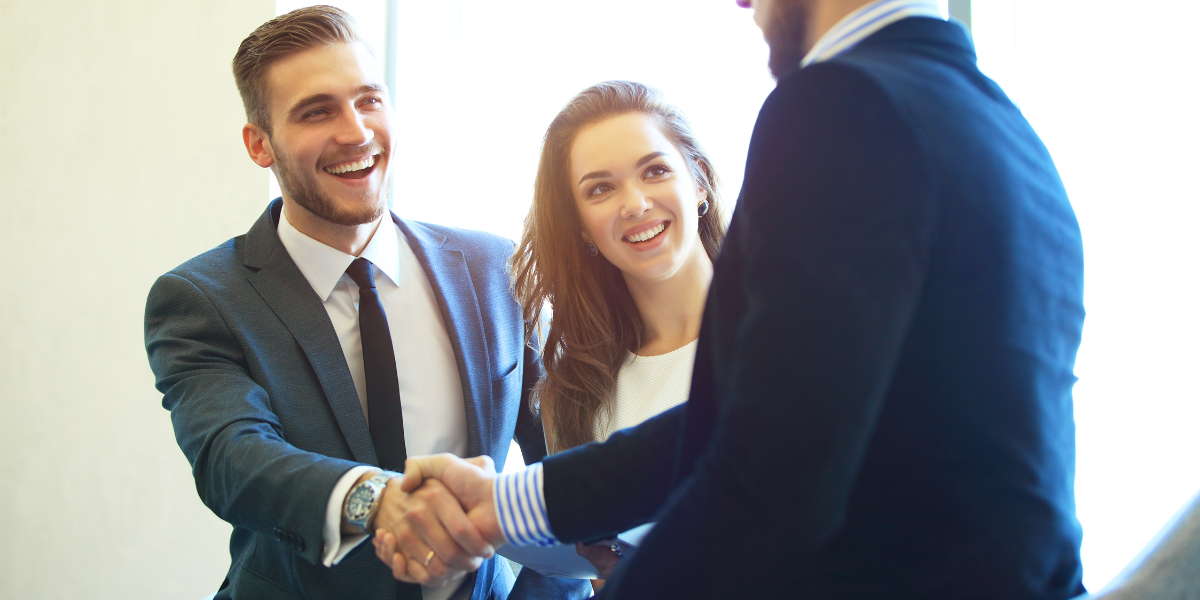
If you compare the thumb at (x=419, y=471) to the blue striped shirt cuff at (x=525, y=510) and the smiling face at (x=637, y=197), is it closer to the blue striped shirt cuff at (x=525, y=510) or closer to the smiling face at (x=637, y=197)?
the blue striped shirt cuff at (x=525, y=510)

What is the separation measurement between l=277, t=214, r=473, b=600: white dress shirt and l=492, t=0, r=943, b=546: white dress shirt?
71 centimetres

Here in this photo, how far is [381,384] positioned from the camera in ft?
5.57

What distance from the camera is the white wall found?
2.58m

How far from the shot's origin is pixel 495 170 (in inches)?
134

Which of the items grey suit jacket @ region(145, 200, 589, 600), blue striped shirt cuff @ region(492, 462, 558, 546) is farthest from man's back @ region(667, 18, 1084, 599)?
grey suit jacket @ region(145, 200, 589, 600)

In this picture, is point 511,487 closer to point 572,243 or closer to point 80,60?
point 572,243

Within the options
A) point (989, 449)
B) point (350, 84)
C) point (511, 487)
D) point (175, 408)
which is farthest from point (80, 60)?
point (989, 449)

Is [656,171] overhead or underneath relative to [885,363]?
overhead

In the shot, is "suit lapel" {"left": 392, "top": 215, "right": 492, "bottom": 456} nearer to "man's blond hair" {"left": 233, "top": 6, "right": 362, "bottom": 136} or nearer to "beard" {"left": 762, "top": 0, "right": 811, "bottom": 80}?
"man's blond hair" {"left": 233, "top": 6, "right": 362, "bottom": 136}

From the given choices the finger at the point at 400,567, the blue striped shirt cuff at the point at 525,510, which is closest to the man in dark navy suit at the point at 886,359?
the blue striped shirt cuff at the point at 525,510

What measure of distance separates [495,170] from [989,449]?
295 cm

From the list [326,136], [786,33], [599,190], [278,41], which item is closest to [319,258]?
[326,136]

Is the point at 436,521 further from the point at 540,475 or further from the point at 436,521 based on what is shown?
the point at 540,475

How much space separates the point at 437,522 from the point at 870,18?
3.33 ft
